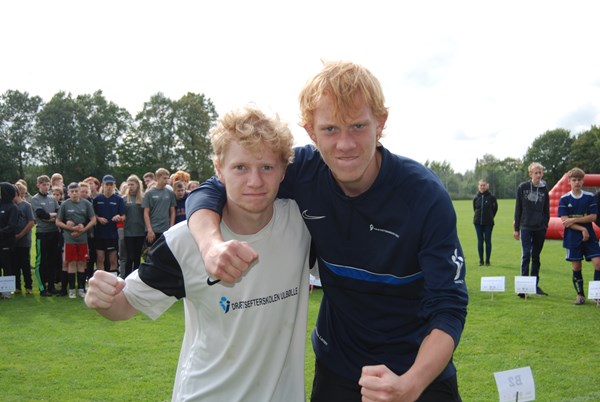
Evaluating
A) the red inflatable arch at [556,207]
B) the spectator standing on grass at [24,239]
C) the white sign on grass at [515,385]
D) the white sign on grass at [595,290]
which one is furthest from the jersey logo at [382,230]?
the red inflatable arch at [556,207]

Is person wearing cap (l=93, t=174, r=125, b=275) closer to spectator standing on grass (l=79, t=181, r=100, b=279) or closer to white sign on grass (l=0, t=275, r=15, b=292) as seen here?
spectator standing on grass (l=79, t=181, r=100, b=279)

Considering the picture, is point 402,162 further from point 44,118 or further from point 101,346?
point 44,118

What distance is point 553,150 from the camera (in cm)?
9250

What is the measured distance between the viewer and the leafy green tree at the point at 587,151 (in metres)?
78.7

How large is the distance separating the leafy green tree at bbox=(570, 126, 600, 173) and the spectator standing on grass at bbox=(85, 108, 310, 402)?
8690 centimetres

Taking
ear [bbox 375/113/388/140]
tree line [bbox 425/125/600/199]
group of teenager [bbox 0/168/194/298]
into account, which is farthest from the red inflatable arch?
tree line [bbox 425/125/600/199]

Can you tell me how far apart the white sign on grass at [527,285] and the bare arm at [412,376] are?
8.24 meters

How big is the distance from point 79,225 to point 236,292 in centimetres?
866

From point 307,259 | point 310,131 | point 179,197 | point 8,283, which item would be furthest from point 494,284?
point 8,283

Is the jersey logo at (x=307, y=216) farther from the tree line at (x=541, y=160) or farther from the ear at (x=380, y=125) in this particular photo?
the tree line at (x=541, y=160)

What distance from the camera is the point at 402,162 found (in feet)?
8.50

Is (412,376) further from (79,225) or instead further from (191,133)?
(191,133)

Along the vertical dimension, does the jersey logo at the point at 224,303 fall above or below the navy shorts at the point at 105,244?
above

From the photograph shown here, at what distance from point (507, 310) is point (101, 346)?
6497 millimetres
